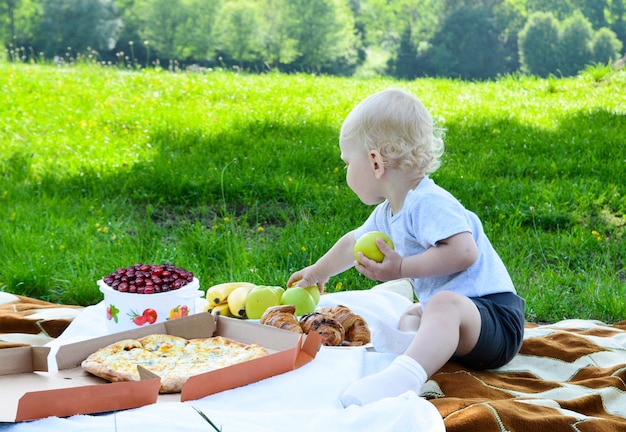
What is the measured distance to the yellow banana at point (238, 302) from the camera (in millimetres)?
3148

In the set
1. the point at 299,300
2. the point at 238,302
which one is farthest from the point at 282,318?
the point at 238,302

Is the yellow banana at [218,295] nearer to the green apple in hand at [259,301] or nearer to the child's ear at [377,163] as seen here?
the green apple in hand at [259,301]

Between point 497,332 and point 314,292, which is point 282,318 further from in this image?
point 497,332

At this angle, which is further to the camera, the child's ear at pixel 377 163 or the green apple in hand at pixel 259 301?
the green apple in hand at pixel 259 301

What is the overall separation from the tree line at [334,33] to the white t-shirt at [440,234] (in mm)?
41233

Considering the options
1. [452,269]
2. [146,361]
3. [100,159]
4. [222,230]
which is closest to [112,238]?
[222,230]

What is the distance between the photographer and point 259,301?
3062 millimetres

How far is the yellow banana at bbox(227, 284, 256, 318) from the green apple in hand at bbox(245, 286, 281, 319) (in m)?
0.06

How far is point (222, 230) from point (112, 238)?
2.24 ft

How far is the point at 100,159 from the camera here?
6.03 meters

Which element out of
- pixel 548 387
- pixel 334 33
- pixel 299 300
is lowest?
pixel 548 387

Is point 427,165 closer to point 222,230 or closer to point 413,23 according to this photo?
point 222,230

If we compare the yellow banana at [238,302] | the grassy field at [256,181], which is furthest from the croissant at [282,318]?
the grassy field at [256,181]

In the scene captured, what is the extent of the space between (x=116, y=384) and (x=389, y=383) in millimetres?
765
